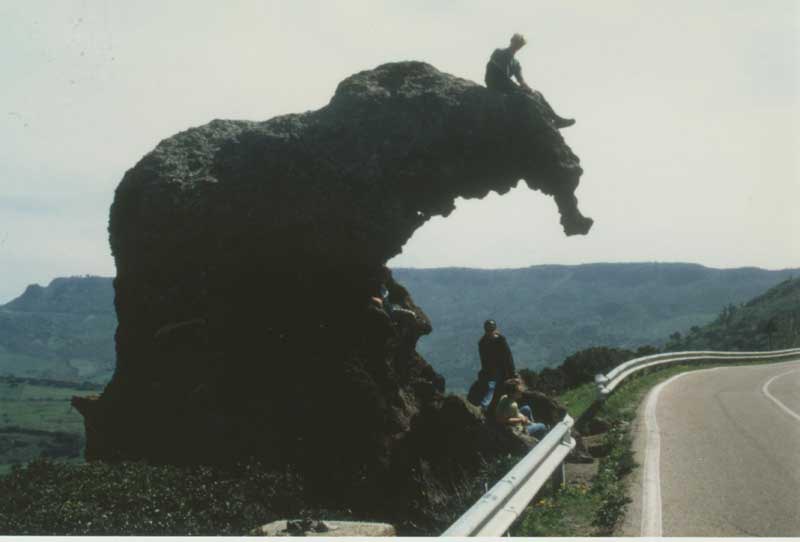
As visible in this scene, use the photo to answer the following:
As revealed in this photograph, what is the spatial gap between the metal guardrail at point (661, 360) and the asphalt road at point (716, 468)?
1087 millimetres

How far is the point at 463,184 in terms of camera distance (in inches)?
677

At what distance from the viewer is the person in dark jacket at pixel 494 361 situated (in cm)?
1402

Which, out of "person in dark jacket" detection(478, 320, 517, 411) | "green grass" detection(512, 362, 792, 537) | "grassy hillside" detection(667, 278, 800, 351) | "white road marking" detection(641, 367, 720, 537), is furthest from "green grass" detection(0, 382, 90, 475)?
"grassy hillside" detection(667, 278, 800, 351)

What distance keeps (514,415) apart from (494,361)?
6.45 ft

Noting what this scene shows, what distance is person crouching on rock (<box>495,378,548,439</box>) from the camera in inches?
476

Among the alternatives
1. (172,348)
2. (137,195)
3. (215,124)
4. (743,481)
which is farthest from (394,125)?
(743,481)

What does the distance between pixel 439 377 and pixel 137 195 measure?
311 inches

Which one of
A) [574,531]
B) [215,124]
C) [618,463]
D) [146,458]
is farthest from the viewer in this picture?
[215,124]

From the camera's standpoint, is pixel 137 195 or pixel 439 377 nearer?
pixel 137 195

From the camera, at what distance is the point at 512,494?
7.27 metres

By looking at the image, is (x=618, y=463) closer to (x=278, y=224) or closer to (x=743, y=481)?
(x=743, y=481)

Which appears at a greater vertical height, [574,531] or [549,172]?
[549,172]

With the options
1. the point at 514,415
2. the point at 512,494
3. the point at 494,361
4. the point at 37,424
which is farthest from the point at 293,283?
the point at 37,424

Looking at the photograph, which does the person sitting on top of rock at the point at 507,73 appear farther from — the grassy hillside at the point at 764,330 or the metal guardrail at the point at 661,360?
the grassy hillside at the point at 764,330
